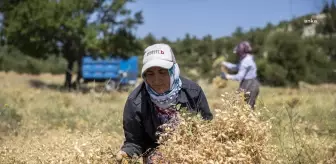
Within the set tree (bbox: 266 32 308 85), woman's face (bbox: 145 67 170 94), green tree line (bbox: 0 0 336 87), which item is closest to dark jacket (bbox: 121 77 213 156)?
woman's face (bbox: 145 67 170 94)

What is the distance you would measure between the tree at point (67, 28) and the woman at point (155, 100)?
20558 mm

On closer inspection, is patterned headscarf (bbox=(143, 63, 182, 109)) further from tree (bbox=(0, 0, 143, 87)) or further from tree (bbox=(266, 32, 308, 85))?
tree (bbox=(266, 32, 308, 85))

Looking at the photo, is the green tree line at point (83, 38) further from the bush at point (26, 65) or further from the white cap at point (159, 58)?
the white cap at point (159, 58)

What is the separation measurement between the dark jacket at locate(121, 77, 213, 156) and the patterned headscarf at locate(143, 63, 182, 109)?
8 cm

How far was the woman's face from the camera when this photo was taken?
311 cm

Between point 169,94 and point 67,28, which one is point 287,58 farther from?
point 169,94

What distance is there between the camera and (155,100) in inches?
127

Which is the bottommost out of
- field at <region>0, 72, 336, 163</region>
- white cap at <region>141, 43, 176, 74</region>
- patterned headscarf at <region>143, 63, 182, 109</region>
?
field at <region>0, 72, 336, 163</region>

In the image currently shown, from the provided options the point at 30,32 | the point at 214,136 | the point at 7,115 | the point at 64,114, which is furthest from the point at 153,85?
the point at 30,32

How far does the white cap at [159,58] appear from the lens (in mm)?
3035

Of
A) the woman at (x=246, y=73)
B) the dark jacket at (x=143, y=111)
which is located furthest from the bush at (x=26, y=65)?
the dark jacket at (x=143, y=111)

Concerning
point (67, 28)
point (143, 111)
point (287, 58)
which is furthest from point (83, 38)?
point (143, 111)

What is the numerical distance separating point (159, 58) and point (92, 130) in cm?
307

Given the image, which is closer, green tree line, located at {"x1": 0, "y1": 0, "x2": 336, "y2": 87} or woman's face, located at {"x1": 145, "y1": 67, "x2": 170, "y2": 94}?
woman's face, located at {"x1": 145, "y1": 67, "x2": 170, "y2": 94}
